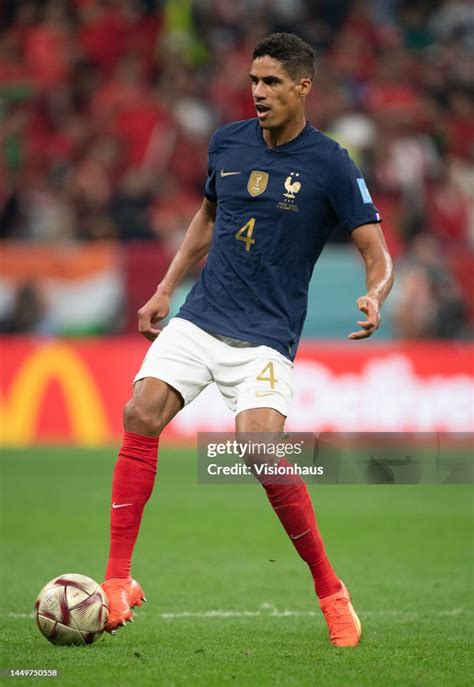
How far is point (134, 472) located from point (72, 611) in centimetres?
65

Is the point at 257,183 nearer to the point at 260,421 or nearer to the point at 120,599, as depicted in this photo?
the point at 260,421

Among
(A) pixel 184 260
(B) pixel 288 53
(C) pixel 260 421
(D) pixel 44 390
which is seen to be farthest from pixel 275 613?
(D) pixel 44 390

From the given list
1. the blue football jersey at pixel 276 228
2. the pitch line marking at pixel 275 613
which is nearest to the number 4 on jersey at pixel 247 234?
the blue football jersey at pixel 276 228

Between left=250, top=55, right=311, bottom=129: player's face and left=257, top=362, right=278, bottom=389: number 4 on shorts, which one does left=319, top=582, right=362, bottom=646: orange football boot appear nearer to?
left=257, top=362, right=278, bottom=389: number 4 on shorts

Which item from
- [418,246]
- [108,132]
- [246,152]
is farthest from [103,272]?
[246,152]

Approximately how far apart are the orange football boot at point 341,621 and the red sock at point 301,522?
0.04 m

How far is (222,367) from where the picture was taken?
5.50m

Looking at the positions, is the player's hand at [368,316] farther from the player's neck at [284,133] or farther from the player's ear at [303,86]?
the player's ear at [303,86]

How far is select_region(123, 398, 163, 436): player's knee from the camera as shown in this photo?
17.7 ft

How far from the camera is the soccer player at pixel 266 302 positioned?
5.37m

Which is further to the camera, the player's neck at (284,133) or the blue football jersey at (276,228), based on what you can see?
the player's neck at (284,133)

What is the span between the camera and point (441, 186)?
15.9 meters

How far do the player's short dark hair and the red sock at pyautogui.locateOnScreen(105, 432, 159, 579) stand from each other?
5.55ft

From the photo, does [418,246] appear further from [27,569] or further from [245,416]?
[245,416]
